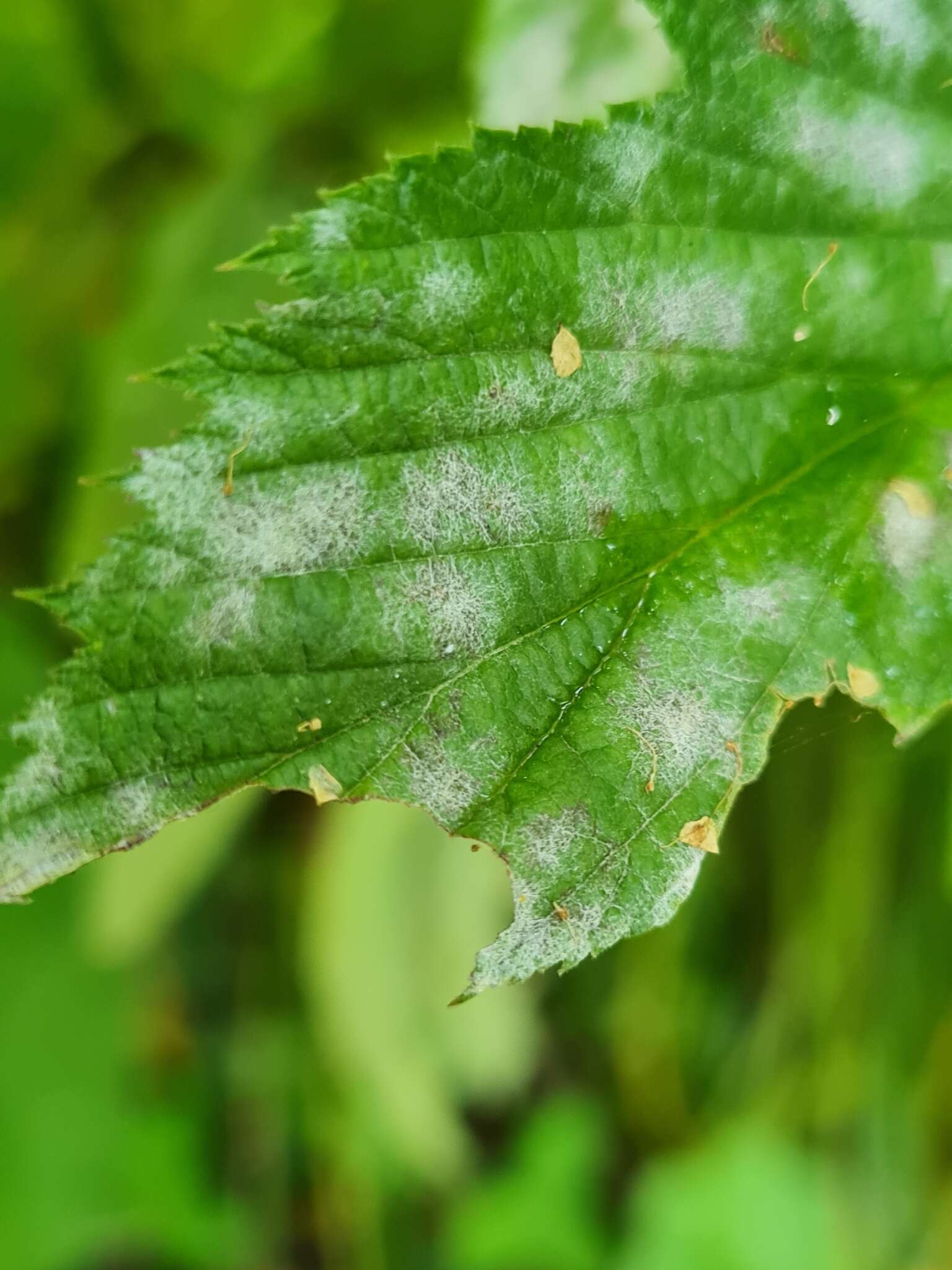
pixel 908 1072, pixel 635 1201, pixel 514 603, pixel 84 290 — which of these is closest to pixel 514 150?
pixel 514 603

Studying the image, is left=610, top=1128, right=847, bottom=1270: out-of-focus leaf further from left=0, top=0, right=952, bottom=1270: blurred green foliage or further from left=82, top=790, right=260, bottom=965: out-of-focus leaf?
left=82, top=790, right=260, bottom=965: out-of-focus leaf

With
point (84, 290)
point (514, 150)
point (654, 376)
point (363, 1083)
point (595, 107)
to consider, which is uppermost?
point (84, 290)

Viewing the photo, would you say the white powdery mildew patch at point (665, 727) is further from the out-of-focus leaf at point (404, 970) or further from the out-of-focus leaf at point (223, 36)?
the out-of-focus leaf at point (223, 36)

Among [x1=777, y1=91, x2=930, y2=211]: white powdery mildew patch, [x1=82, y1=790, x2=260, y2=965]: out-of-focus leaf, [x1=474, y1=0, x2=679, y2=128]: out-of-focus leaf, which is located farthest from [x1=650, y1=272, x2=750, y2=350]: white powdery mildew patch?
[x1=82, y1=790, x2=260, y2=965]: out-of-focus leaf

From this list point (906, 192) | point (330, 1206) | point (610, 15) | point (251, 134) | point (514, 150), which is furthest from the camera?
point (330, 1206)

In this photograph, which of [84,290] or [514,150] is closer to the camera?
[514,150]

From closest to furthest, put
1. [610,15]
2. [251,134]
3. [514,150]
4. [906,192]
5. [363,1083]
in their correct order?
[514,150] < [906,192] < [610,15] < [251,134] < [363,1083]

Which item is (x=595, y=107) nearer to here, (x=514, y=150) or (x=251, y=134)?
(x=514, y=150)
